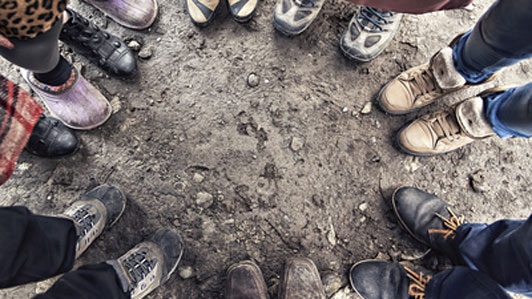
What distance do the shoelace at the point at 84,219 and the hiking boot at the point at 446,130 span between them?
1504 mm

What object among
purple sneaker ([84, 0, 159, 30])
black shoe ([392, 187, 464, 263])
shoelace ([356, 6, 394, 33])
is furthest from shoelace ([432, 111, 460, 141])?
A: purple sneaker ([84, 0, 159, 30])

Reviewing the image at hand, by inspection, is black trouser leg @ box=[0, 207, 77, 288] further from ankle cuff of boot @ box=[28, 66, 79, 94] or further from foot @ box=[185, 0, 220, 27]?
foot @ box=[185, 0, 220, 27]

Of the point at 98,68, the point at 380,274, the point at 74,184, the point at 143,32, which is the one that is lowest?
the point at 380,274

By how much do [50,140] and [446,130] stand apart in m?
1.88

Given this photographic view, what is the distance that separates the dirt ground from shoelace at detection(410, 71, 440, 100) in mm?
192

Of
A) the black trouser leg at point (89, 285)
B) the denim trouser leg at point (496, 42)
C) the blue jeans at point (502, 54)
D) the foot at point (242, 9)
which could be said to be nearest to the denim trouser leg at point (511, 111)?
the blue jeans at point (502, 54)

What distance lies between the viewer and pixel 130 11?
1.58 m

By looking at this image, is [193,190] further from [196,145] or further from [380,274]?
[380,274]

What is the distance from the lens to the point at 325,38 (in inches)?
66.0

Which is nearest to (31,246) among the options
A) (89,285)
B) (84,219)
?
(89,285)

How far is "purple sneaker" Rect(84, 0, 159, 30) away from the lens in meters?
1.56

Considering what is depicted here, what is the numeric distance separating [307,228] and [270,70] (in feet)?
2.78

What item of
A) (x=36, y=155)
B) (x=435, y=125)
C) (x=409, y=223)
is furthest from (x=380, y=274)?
(x=36, y=155)

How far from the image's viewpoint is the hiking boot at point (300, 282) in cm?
133
